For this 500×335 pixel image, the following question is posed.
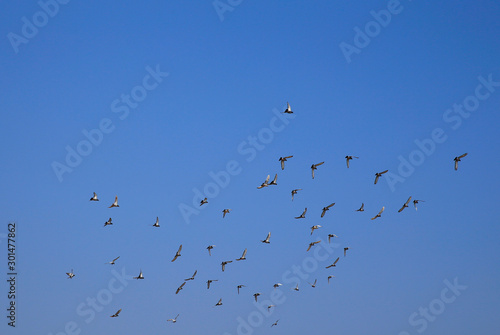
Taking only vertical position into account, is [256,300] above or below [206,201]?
below

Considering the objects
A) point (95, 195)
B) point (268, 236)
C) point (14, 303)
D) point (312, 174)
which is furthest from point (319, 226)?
point (14, 303)

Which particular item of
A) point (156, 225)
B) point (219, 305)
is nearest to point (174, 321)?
point (219, 305)

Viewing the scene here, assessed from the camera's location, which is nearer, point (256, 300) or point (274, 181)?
point (274, 181)

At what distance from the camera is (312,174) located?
10950cm

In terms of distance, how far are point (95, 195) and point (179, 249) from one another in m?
14.8

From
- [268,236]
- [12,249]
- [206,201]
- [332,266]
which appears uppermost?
[12,249]

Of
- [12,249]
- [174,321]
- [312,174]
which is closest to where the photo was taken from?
[12,249]

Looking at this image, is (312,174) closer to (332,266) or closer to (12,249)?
(332,266)

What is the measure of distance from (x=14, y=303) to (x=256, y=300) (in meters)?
33.5

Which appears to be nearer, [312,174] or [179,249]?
A: [312,174]

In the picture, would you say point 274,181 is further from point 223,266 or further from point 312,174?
point 223,266

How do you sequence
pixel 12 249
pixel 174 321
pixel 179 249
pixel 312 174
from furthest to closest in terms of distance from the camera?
pixel 174 321 → pixel 179 249 → pixel 312 174 → pixel 12 249

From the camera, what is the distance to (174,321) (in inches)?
5025

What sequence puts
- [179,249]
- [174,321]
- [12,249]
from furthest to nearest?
[174,321] → [179,249] → [12,249]
